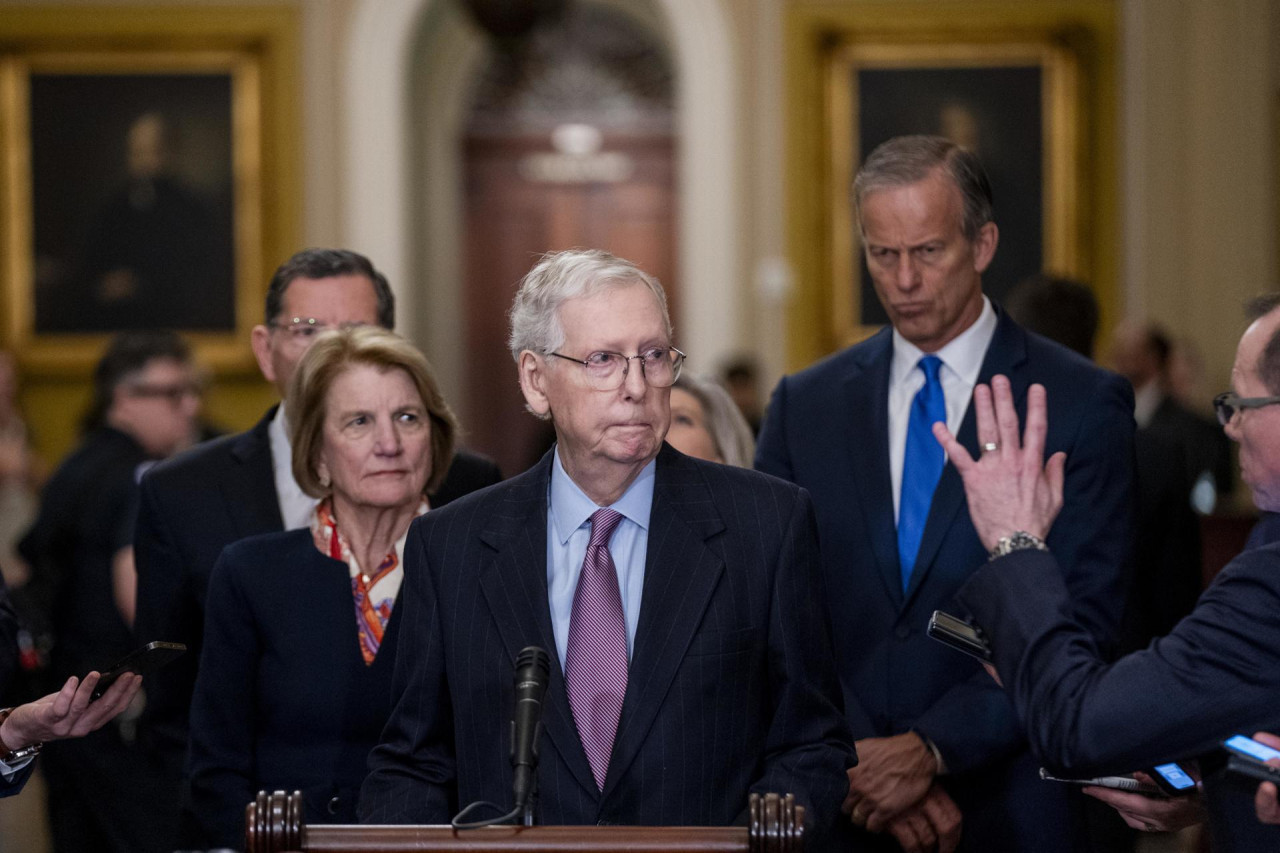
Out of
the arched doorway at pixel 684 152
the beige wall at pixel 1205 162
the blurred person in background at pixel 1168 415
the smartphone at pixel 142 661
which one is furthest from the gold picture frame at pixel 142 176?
the smartphone at pixel 142 661

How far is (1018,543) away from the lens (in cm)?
232

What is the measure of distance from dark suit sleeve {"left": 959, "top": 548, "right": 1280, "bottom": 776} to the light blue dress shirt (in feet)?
2.02

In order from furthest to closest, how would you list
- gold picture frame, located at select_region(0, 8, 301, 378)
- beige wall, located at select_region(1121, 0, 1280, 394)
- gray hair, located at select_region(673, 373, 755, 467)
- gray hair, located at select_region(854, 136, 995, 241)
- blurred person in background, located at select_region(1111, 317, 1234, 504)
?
gold picture frame, located at select_region(0, 8, 301, 378)
beige wall, located at select_region(1121, 0, 1280, 394)
blurred person in background, located at select_region(1111, 317, 1234, 504)
gray hair, located at select_region(673, 373, 755, 467)
gray hair, located at select_region(854, 136, 995, 241)

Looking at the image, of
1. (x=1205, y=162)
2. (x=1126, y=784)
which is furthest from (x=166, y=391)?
(x=1205, y=162)

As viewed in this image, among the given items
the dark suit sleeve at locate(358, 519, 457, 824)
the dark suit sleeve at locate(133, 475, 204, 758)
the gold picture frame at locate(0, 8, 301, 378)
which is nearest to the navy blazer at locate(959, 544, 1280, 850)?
the dark suit sleeve at locate(358, 519, 457, 824)

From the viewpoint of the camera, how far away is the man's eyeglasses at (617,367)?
2340 mm

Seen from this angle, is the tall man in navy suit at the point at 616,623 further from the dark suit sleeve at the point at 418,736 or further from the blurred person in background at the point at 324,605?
the blurred person in background at the point at 324,605

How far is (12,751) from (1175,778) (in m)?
1.93

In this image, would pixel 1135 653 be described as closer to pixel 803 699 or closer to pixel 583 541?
pixel 803 699

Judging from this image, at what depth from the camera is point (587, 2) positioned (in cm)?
1104

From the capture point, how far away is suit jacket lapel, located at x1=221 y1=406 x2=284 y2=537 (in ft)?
10.8

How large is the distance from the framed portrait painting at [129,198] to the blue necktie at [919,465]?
731 cm

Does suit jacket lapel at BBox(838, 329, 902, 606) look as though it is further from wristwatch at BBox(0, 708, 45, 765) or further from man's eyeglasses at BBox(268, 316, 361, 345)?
wristwatch at BBox(0, 708, 45, 765)

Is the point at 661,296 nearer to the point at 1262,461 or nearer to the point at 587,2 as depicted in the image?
the point at 1262,461
